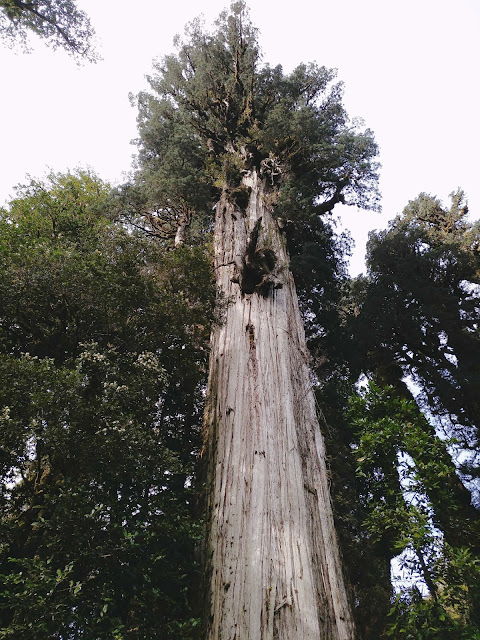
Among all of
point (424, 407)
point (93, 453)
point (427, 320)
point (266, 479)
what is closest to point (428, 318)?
point (427, 320)

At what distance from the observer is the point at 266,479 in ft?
14.4

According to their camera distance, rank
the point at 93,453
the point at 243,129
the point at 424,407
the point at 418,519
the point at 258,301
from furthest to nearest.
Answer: the point at 243,129
the point at 424,407
the point at 258,301
the point at 418,519
the point at 93,453

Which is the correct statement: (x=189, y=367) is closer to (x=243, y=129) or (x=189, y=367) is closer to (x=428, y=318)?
(x=428, y=318)

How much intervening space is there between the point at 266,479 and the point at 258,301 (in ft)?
10.0

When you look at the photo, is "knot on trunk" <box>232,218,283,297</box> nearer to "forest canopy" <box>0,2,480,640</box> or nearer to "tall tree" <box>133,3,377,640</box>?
"tall tree" <box>133,3,377,640</box>

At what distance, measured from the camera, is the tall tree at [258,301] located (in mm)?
3721

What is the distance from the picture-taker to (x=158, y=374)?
5.13 m

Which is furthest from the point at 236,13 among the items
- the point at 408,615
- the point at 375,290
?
the point at 408,615

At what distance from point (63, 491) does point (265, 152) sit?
1055cm

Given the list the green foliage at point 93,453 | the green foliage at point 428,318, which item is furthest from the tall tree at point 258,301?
→ the green foliage at point 428,318

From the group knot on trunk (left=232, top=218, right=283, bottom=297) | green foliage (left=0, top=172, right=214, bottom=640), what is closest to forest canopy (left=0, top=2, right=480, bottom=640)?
green foliage (left=0, top=172, right=214, bottom=640)

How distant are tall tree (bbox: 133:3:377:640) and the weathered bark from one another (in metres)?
0.01

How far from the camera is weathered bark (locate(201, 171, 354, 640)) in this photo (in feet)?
11.5

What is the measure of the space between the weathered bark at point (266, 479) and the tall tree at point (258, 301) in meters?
0.01
